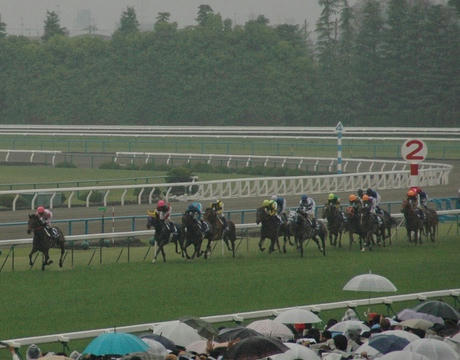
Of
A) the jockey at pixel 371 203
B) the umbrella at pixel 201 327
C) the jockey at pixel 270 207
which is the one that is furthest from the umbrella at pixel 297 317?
the jockey at pixel 371 203

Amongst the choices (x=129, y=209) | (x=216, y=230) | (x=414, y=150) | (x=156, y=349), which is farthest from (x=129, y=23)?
(x=156, y=349)

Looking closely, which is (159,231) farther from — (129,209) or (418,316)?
(418,316)

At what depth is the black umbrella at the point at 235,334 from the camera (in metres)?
9.95

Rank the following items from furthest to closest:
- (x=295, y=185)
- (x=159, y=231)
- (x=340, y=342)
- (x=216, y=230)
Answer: (x=295, y=185) < (x=216, y=230) < (x=159, y=231) < (x=340, y=342)

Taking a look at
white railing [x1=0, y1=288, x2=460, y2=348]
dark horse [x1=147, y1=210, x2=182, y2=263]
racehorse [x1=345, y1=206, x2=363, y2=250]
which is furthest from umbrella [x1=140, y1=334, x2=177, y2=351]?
racehorse [x1=345, y1=206, x2=363, y2=250]

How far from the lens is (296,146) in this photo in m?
46.9

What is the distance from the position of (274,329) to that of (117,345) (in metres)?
1.69

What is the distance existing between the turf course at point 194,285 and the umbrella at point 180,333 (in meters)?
1.85

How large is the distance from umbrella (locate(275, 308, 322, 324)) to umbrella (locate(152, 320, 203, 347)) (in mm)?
965

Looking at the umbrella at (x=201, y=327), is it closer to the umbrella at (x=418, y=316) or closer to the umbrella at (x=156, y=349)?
the umbrella at (x=156, y=349)

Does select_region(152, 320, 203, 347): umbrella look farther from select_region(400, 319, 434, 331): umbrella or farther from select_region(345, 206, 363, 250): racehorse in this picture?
select_region(345, 206, 363, 250): racehorse

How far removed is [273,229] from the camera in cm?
2116

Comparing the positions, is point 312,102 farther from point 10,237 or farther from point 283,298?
point 283,298

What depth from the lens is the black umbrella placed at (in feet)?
32.7
